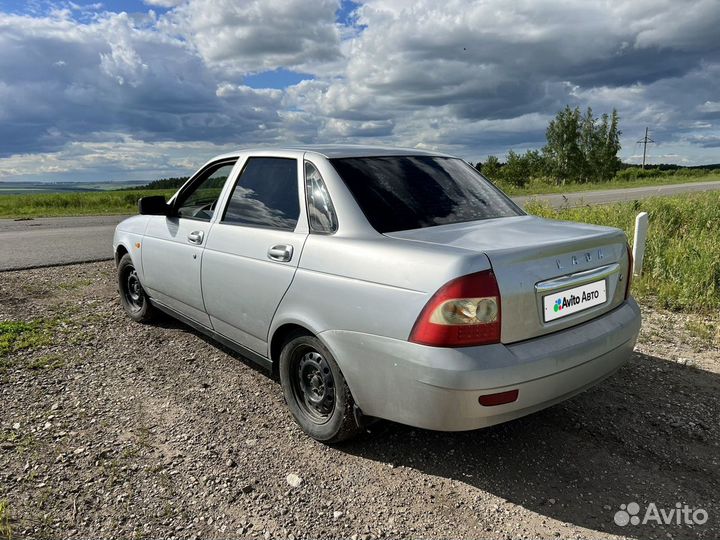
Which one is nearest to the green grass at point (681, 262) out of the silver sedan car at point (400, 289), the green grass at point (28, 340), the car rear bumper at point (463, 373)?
the silver sedan car at point (400, 289)

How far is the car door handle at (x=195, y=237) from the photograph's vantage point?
3.81 metres

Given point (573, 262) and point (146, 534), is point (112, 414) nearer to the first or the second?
point (146, 534)

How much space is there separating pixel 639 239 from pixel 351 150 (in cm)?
443

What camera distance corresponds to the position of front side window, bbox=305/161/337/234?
2.85 metres

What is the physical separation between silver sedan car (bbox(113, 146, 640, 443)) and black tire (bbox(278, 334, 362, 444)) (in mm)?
10

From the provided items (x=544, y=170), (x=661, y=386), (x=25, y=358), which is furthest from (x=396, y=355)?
(x=544, y=170)

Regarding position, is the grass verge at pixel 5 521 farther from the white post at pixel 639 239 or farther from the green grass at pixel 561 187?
the green grass at pixel 561 187

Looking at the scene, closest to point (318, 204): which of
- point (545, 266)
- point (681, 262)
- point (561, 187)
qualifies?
point (545, 266)

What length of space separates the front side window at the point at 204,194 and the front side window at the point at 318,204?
1.04m

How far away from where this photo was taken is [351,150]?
3.32 metres

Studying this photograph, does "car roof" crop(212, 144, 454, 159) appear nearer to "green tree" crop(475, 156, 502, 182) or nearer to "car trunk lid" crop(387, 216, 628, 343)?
"car trunk lid" crop(387, 216, 628, 343)

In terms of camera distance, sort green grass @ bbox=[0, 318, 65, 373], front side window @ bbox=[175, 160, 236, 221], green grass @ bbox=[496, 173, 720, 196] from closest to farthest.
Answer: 1. front side window @ bbox=[175, 160, 236, 221]
2. green grass @ bbox=[0, 318, 65, 373]
3. green grass @ bbox=[496, 173, 720, 196]

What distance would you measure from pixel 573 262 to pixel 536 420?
1.19 meters

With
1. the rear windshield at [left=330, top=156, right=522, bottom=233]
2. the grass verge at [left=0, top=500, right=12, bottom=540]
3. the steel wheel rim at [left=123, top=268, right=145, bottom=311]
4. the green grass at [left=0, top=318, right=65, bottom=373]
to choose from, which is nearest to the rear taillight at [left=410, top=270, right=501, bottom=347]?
the rear windshield at [left=330, top=156, right=522, bottom=233]
